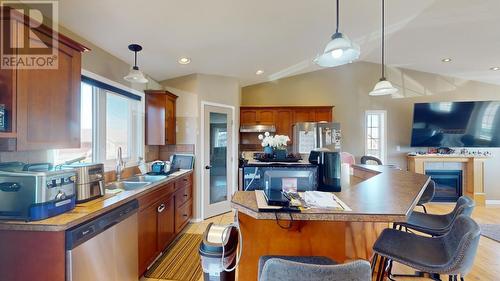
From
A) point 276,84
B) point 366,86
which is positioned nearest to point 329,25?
point 276,84

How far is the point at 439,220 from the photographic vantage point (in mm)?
2230

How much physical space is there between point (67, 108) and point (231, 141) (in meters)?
3.11

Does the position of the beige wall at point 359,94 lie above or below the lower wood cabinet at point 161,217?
above

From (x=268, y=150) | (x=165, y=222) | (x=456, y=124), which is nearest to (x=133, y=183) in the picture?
(x=165, y=222)

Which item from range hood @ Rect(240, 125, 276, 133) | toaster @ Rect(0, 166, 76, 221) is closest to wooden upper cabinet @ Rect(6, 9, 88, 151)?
toaster @ Rect(0, 166, 76, 221)

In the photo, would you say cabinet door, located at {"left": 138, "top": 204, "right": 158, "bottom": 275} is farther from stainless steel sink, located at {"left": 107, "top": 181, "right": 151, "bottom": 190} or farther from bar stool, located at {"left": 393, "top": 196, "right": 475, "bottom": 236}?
bar stool, located at {"left": 393, "top": 196, "right": 475, "bottom": 236}

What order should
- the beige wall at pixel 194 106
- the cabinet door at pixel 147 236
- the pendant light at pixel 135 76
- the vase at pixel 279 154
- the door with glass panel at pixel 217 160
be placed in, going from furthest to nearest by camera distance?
the door with glass panel at pixel 217 160 < the beige wall at pixel 194 106 < the vase at pixel 279 154 < the pendant light at pixel 135 76 < the cabinet door at pixel 147 236

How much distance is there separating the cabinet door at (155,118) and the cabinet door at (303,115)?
293 cm

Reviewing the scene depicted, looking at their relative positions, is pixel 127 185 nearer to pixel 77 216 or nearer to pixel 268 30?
pixel 77 216

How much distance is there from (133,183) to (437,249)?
2974 mm

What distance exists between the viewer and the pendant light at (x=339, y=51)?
1849 millimetres

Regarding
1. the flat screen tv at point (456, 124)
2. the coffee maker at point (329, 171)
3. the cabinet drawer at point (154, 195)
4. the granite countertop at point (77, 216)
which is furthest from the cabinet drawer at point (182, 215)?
the flat screen tv at point (456, 124)

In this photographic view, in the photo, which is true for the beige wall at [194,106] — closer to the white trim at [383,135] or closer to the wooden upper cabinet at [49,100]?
the wooden upper cabinet at [49,100]

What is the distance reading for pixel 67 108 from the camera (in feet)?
5.93
